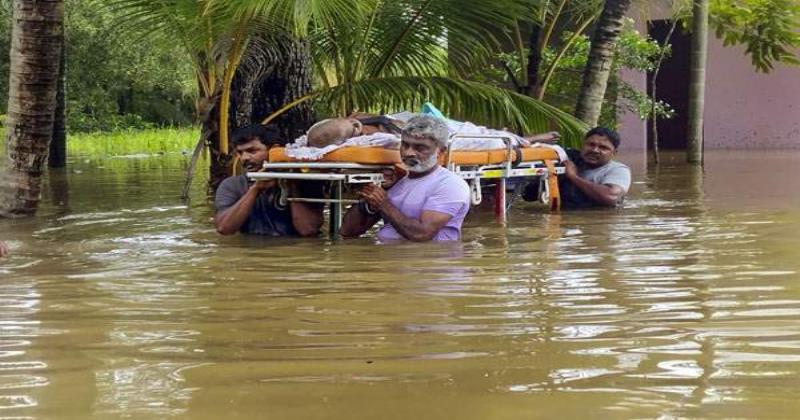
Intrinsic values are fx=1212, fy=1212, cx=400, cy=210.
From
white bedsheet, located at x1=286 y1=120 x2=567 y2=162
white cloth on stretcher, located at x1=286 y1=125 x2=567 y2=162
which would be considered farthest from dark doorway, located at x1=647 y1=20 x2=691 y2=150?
white bedsheet, located at x1=286 y1=120 x2=567 y2=162

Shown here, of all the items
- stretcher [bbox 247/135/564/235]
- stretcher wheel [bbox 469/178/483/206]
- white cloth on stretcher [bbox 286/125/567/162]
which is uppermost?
white cloth on stretcher [bbox 286/125/567/162]

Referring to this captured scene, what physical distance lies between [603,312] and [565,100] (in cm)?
1518

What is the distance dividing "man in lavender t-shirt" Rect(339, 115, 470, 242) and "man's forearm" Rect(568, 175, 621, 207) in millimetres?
2634

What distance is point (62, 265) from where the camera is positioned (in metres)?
6.98

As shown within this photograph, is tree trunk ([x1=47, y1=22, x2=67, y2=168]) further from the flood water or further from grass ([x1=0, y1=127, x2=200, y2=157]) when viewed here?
the flood water

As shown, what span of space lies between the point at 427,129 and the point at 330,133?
0.75 m

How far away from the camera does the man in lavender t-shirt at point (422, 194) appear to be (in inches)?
291

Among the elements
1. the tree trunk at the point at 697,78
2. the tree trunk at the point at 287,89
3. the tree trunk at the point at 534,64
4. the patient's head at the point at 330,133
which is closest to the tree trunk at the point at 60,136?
the tree trunk at the point at 534,64

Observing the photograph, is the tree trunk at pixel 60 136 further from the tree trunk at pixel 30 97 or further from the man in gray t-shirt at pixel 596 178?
the man in gray t-shirt at pixel 596 178

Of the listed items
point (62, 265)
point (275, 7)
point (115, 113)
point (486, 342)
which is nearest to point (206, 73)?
point (275, 7)

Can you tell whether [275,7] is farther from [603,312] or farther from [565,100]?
[565,100]

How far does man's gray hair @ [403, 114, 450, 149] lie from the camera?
7367 mm

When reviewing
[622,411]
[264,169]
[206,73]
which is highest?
[206,73]

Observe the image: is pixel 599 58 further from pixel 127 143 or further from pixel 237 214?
pixel 127 143
